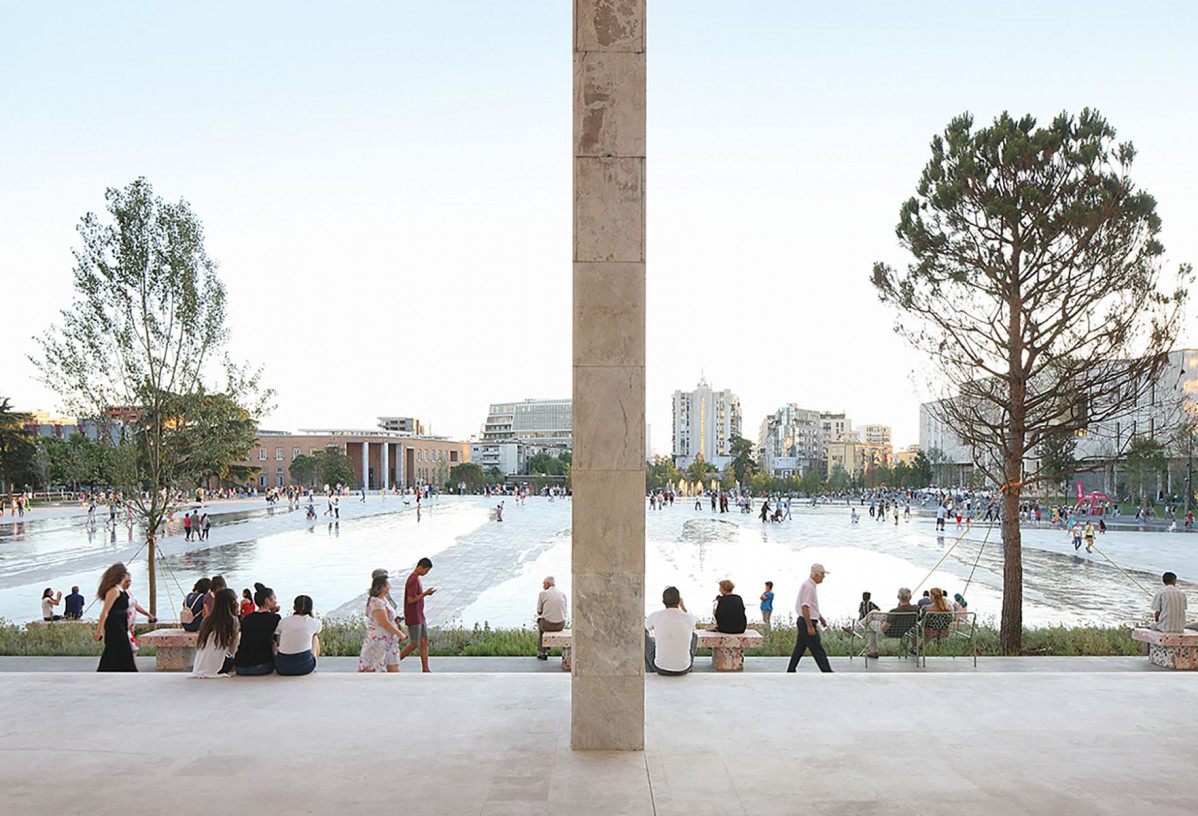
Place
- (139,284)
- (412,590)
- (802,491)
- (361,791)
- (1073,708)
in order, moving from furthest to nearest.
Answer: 1. (802,491)
2. (139,284)
3. (412,590)
4. (1073,708)
5. (361,791)

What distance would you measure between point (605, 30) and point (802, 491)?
341 ft

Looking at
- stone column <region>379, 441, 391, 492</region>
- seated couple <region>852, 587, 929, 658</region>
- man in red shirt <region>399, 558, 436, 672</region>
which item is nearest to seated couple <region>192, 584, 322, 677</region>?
man in red shirt <region>399, 558, 436, 672</region>

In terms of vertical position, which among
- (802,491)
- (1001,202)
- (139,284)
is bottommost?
(802,491)

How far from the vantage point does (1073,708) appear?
6.74 m

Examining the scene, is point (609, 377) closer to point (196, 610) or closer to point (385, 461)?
point (196, 610)

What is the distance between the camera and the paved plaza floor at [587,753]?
4.77m

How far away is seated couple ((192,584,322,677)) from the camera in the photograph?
25.3 feet

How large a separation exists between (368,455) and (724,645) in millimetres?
125885

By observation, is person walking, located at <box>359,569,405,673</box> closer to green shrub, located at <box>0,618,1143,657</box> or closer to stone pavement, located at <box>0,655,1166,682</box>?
stone pavement, located at <box>0,655,1166,682</box>

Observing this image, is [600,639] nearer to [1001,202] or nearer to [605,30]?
[605,30]

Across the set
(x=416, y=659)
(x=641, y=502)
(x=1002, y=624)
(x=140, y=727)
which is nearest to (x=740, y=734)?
(x=641, y=502)

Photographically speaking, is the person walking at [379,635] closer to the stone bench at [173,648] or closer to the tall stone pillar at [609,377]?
the stone bench at [173,648]

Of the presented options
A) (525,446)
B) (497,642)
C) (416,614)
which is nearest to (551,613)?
(497,642)

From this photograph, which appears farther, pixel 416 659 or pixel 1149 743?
pixel 416 659
